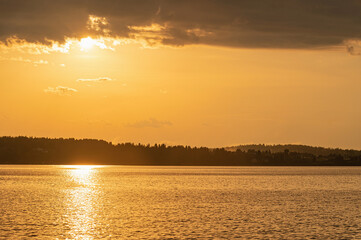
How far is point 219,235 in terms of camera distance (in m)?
63.3

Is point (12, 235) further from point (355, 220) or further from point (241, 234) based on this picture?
point (355, 220)

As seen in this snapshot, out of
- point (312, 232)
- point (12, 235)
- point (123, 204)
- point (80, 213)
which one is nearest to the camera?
point (12, 235)

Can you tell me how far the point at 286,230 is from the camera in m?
67.6

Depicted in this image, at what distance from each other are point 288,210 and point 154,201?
30.1 m

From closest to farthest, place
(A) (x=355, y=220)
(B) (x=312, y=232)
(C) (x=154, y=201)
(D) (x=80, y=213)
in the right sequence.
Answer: (B) (x=312, y=232) < (A) (x=355, y=220) < (D) (x=80, y=213) < (C) (x=154, y=201)

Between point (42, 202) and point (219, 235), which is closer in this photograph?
point (219, 235)

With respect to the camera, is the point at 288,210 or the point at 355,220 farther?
the point at 288,210

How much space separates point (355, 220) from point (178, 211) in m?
27.6

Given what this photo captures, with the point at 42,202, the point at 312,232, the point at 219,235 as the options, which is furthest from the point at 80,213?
the point at 312,232

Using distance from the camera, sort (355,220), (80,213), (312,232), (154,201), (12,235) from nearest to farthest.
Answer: (12,235)
(312,232)
(355,220)
(80,213)
(154,201)

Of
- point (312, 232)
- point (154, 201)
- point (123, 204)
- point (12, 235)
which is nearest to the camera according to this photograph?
point (12, 235)

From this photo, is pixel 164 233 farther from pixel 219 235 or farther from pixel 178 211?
pixel 178 211

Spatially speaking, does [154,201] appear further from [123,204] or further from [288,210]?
[288,210]

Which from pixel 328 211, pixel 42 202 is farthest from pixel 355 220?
pixel 42 202
